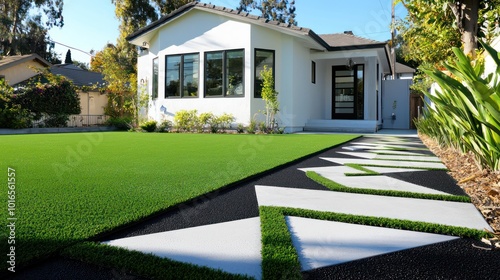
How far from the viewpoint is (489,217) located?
2.06 meters

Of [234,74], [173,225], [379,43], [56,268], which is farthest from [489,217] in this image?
[379,43]

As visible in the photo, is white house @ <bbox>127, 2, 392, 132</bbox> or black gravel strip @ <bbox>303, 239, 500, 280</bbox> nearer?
black gravel strip @ <bbox>303, 239, 500, 280</bbox>

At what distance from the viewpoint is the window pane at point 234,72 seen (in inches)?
428

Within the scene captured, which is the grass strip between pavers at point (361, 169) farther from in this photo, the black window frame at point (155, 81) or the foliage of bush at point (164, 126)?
the black window frame at point (155, 81)

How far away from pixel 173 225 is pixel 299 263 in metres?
0.80

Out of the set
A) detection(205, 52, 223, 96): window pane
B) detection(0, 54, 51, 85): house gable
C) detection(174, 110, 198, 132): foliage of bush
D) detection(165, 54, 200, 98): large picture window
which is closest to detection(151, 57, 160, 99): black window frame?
detection(165, 54, 200, 98): large picture window

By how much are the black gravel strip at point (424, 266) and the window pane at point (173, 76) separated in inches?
435

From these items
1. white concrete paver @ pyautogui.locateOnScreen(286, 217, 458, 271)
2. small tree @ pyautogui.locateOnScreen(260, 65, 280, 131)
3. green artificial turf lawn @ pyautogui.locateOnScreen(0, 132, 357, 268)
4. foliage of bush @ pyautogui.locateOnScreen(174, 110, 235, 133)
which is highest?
small tree @ pyautogui.locateOnScreen(260, 65, 280, 131)

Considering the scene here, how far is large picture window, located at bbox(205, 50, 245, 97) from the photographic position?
429 inches

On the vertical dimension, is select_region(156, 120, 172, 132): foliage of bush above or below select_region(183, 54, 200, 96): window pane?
below

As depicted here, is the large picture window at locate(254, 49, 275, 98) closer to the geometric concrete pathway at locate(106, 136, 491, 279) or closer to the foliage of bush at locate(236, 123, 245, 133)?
the foliage of bush at locate(236, 123, 245, 133)

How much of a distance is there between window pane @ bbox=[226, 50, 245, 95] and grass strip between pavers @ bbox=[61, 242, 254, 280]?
964cm

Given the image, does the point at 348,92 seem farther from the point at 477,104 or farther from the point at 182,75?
the point at 477,104

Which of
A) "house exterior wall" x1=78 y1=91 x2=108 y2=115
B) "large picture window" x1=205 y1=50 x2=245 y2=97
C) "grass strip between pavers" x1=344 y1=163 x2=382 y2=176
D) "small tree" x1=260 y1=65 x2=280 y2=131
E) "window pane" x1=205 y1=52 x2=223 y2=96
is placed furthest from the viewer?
"house exterior wall" x1=78 y1=91 x2=108 y2=115
